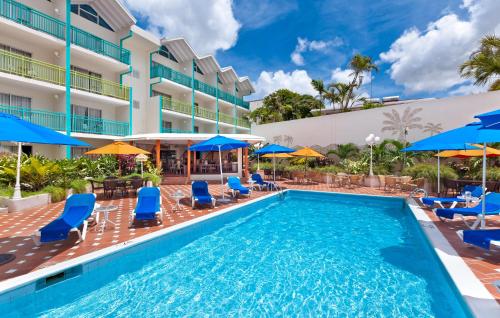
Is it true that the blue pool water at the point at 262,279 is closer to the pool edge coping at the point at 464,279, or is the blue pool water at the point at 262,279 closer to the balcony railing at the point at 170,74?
the pool edge coping at the point at 464,279

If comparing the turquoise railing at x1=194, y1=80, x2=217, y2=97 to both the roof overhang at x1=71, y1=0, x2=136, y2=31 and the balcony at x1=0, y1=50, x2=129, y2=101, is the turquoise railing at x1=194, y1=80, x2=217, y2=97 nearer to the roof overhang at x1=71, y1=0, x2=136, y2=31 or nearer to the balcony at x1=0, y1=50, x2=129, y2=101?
the roof overhang at x1=71, y1=0, x2=136, y2=31

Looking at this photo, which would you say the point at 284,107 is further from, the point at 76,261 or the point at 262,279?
the point at 76,261

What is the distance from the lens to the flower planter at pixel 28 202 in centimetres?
873

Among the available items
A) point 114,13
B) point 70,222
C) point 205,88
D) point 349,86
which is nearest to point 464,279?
point 70,222

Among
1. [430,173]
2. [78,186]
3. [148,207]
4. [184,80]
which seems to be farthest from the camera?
[184,80]

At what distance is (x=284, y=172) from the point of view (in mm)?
20906

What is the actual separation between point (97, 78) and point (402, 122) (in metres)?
22.4

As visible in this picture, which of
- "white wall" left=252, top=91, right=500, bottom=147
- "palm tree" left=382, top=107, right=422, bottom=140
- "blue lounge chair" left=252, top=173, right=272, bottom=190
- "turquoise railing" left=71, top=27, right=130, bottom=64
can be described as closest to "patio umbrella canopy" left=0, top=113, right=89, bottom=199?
"blue lounge chair" left=252, top=173, right=272, bottom=190

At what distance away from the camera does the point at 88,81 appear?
16703 millimetres

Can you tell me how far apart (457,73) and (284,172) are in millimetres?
12693

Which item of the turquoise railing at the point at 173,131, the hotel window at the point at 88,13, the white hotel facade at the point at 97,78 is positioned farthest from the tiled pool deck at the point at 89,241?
the hotel window at the point at 88,13

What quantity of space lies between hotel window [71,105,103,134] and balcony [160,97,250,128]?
207 inches

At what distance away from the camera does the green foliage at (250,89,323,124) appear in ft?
115

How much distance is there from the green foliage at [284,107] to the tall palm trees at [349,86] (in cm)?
308
